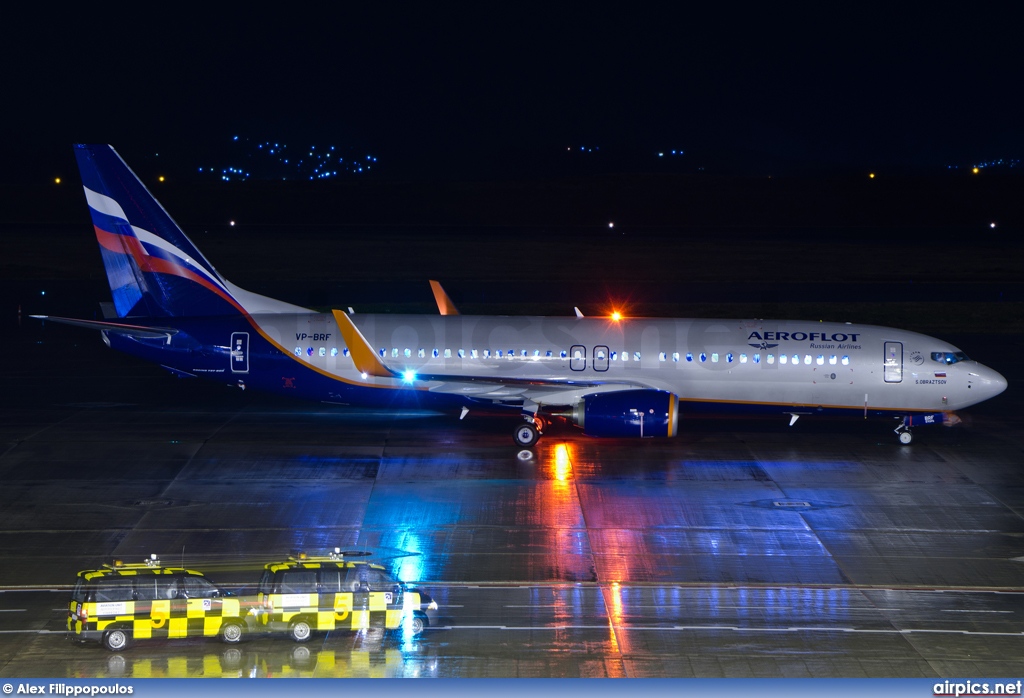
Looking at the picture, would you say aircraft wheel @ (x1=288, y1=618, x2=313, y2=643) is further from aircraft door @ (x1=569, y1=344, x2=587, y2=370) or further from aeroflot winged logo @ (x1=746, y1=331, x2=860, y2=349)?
aeroflot winged logo @ (x1=746, y1=331, x2=860, y2=349)

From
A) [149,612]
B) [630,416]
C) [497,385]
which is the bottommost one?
[149,612]

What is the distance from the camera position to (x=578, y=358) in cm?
3272

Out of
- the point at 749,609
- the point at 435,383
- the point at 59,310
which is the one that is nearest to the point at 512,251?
the point at 59,310

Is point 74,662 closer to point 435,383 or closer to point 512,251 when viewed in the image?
point 435,383

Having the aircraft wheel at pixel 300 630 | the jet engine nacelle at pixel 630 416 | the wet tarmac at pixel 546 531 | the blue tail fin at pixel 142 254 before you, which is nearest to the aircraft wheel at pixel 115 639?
the wet tarmac at pixel 546 531

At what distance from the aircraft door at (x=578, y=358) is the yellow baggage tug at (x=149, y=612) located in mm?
17330

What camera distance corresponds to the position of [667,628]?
1847cm

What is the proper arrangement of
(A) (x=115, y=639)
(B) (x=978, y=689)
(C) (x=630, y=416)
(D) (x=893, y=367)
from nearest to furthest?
(B) (x=978, y=689)
(A) (x=115, y=639)
(C) (x=630, y=416)
(D) (x=893, y=367)

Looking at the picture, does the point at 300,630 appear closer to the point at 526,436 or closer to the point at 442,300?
the point at 526,436

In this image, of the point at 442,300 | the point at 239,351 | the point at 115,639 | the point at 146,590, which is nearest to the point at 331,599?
the point at 146,590

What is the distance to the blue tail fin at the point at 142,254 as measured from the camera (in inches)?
1293

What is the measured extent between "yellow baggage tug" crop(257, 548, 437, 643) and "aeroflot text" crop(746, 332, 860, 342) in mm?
18319

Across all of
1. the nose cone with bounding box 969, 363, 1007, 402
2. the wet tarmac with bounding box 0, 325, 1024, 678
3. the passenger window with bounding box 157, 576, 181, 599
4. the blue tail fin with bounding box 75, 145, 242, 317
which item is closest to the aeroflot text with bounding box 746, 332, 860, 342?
the wet tarmac with bounding box 0, 325, 1024, 678

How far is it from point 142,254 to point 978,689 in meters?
30.9
